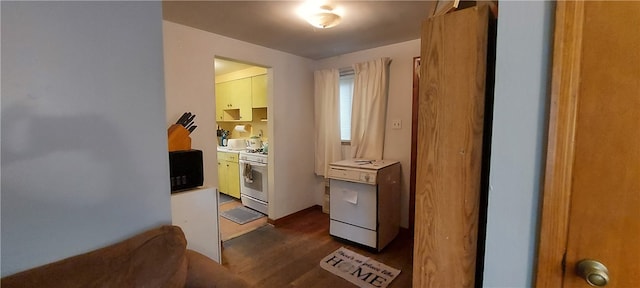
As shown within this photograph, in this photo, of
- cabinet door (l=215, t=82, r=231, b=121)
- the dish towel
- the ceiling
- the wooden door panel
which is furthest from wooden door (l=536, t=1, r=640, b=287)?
cabinet door (l=215, t=82, r=231, b=121)

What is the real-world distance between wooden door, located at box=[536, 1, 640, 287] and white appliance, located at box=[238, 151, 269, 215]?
3019mm

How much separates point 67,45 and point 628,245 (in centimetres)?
184

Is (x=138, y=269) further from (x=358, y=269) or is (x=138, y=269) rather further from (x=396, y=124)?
(x=396, y=124)

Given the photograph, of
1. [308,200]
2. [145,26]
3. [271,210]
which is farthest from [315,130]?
[145,26]

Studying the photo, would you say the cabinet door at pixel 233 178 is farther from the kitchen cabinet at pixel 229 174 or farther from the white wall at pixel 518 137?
the white wall at pixel 518 137

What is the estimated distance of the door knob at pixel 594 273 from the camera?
0.63 m

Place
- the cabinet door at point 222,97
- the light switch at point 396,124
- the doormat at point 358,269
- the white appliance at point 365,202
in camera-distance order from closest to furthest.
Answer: the doormat at point 358,269
the white appliance at point 365,202
the light switch at point 396,124
the cabinet door at point 222,97

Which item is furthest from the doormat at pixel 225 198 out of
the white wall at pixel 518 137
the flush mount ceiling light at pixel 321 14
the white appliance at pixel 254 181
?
the white wall at pixel 518 137

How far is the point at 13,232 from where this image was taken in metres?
0.91

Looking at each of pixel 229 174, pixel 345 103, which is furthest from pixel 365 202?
pixel 229 174

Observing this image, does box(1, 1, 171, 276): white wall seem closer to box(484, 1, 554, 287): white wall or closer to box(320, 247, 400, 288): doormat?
box(484, 1, 554, 287): white wall

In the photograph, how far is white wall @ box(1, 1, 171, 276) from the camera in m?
0.90

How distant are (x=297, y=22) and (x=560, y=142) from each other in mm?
2084

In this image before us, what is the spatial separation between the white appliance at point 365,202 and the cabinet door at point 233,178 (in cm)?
187
